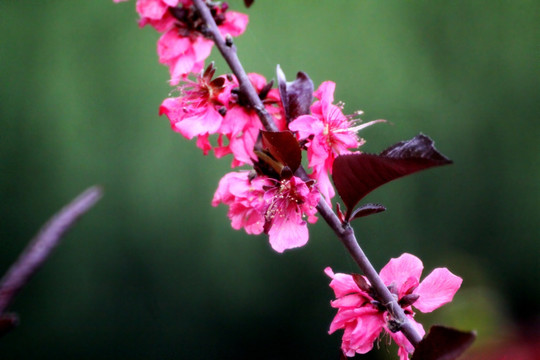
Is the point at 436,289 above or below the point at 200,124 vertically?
below

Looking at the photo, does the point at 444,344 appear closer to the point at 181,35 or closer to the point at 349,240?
the point at 349,240

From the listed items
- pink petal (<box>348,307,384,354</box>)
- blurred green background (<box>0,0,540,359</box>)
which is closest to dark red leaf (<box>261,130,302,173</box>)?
pink petal (<box>348,307,384,354</box>)

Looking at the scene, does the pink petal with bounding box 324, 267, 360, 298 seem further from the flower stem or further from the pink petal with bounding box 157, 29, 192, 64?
the pink petal with bounding box 157, 29, 192, 64

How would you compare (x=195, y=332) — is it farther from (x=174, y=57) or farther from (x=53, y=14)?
(x=174, y=57)

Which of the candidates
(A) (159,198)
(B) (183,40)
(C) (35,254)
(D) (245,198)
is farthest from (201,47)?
(A) (159,198)

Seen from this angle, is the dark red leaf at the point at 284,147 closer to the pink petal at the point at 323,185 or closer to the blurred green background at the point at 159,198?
the pink petal at the point at 323,185

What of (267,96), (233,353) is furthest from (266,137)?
(233,353)
